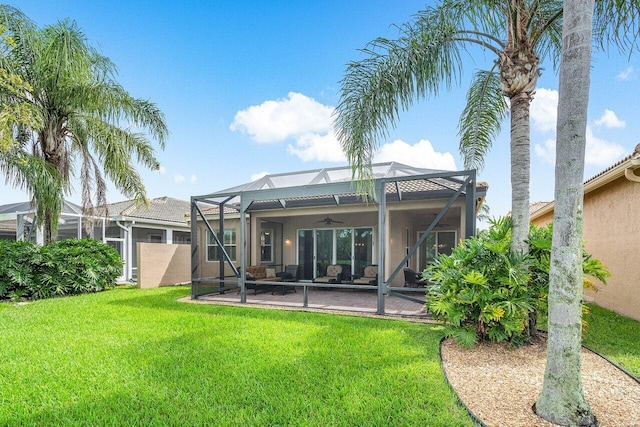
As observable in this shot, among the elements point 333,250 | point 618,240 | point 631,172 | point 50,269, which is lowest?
point 50,269

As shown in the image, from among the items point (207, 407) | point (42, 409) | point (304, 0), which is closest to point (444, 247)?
point (304, 0)

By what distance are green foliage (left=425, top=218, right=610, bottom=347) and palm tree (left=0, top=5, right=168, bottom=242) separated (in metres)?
11.5

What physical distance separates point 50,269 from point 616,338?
15.6 meters

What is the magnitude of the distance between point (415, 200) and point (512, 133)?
5286mm

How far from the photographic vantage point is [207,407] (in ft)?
11.3

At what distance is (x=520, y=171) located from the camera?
5422 millimetres

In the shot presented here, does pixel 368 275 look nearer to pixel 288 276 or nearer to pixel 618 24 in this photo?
pixel 288 276

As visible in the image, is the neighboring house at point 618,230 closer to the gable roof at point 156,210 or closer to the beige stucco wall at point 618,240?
the beige stucco wall at point 618,240

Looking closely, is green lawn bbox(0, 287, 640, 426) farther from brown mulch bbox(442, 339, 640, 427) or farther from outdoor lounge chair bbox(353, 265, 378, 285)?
outdoor lounge chair bbox(353, 265, 378, 285)

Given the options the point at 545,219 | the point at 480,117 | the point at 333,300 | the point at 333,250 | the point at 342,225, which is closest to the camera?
the point at 480,117

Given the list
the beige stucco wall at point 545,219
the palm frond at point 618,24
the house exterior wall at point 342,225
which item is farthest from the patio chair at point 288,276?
the beige stucco wall at point 545,219

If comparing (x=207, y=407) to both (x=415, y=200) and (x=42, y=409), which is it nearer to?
(x=42, y=409)

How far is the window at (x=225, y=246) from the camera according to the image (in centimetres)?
1426

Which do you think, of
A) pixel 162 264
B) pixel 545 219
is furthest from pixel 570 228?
pixel 545 219
